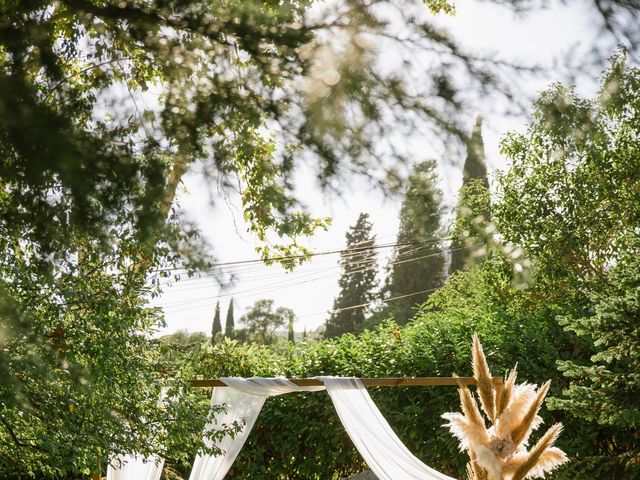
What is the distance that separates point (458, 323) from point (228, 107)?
474cm

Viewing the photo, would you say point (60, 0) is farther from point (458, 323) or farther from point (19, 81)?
point (458, 323)

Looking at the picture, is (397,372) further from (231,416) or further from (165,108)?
(165,108)

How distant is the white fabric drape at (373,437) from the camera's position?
482 centimetres

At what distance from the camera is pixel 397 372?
6.20m

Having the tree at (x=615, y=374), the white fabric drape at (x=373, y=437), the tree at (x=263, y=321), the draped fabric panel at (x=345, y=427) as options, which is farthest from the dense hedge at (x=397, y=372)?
the tree at (x=263, y=321)

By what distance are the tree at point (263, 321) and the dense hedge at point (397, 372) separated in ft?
56.4

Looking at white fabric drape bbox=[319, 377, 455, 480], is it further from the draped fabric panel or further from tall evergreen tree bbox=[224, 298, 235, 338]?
tall evergreen tree bbox=[224, 298, 235, 338]

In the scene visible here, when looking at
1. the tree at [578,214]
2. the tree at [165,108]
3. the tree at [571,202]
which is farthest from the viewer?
the tree at [571,202]

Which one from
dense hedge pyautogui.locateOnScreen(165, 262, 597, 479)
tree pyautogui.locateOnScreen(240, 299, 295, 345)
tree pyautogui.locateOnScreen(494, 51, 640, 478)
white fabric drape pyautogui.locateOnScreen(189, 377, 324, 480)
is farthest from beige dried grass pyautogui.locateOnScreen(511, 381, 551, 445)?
tree pyautogui.locateOnScreen(240, 299, 295, 345)

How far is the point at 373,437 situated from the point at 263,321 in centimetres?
1999

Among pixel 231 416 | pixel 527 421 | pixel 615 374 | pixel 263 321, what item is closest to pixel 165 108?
pixel 527 421

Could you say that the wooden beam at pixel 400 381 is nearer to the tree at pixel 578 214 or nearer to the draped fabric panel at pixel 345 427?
the draped fabric panel at pixel 345 427

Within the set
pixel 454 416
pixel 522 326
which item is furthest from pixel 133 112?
pixel 522 326

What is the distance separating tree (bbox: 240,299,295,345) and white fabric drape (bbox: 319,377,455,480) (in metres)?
19.0
